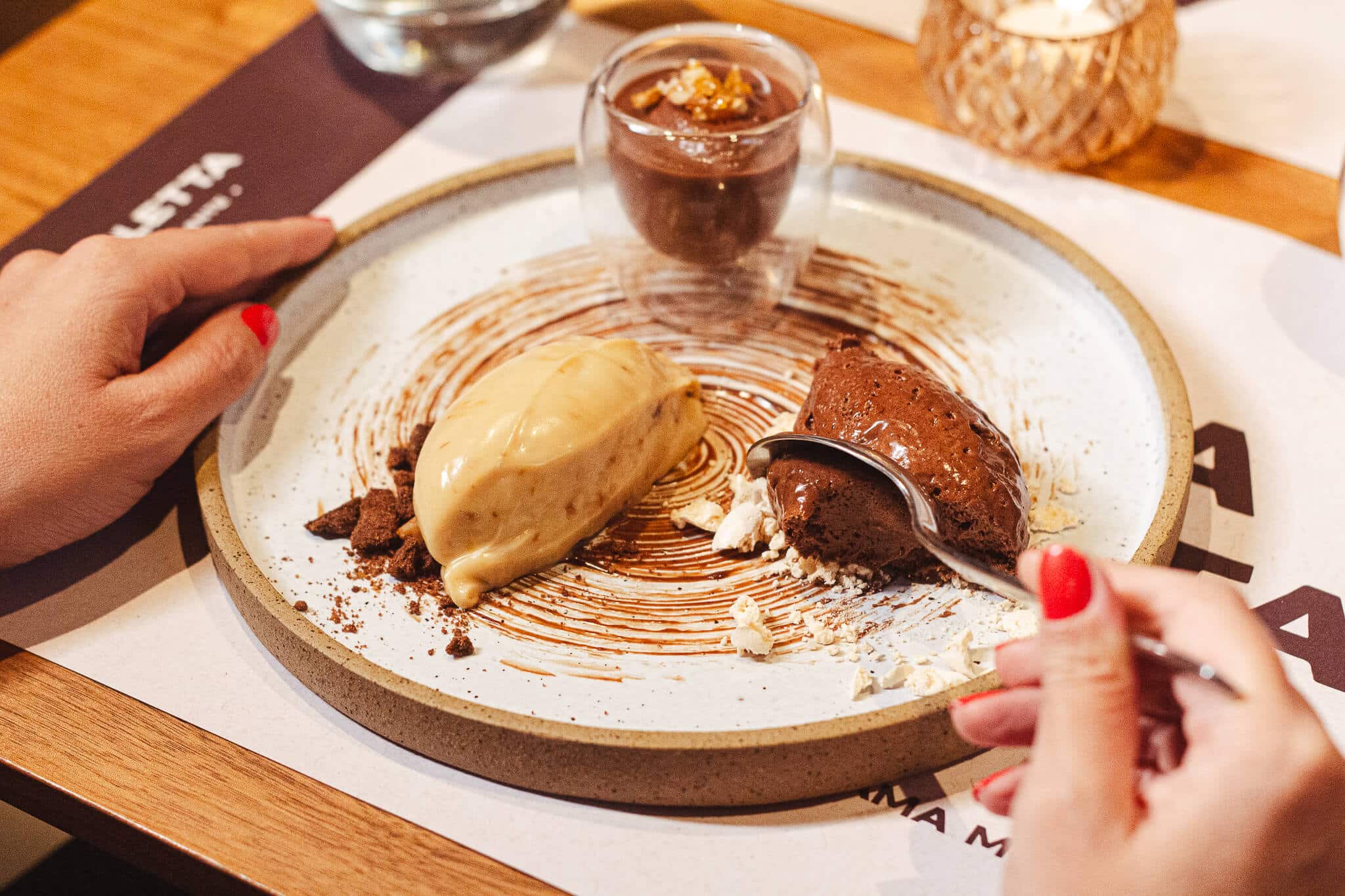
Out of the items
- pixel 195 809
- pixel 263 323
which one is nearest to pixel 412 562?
pixel 195 809

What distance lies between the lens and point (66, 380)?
1.30 meters

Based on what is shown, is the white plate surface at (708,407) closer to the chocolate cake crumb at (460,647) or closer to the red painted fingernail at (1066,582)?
the chocolate cake crumb at (460,647)

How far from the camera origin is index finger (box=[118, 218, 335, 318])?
1434mm

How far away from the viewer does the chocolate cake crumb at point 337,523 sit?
1.31m

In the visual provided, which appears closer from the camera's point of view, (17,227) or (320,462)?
(320,462)

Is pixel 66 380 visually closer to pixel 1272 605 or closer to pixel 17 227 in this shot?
pixel 17 227

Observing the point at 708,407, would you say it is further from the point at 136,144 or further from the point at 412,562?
the point at 136,144

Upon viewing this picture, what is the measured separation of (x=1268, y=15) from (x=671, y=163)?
4.88 ft

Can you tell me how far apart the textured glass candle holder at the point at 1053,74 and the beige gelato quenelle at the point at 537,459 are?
0.84 metres

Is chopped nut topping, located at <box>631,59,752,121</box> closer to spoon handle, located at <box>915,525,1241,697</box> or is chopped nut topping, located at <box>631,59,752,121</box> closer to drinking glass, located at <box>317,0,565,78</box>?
drinking glass, located at <box>317,0,565,78</box>

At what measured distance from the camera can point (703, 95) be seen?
1494 mm

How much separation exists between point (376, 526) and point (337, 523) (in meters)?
0.05

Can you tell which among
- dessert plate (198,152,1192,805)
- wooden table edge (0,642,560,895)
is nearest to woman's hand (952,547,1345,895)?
dessert plate (198,152,1192,805)

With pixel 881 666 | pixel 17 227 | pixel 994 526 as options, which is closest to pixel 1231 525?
pixel 994 526
